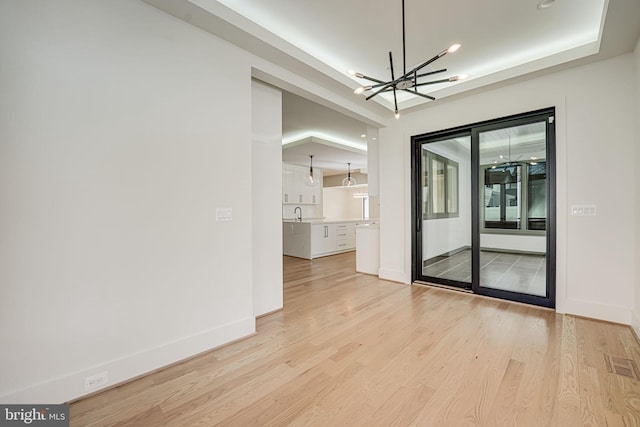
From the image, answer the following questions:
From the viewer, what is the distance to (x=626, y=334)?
256 cm

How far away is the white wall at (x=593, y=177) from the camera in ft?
9.09

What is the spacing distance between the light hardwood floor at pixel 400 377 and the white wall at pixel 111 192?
39 centimetres

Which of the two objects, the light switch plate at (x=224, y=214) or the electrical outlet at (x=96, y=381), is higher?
the light switch plate at (x=224, y=214)

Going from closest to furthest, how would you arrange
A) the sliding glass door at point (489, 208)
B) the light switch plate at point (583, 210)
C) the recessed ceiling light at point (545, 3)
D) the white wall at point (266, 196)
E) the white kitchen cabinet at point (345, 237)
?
the recessed ceiling light at point (545, 3) → the light switch plate at point (583, 210) → the white wall at point (266, 196) → the sliding glass door at point (489, 208) → the white kitchen cabinet at point (345, 237)

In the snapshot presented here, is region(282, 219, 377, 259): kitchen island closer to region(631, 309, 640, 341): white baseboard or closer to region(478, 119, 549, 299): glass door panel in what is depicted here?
region(478, 119, 549, 299): glass door panel

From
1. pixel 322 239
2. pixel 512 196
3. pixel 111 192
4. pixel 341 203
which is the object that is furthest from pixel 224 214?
pixel 341 203

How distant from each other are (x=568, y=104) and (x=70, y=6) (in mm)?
4694

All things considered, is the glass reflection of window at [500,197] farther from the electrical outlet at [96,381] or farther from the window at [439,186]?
the electrical outlet at [96,381]

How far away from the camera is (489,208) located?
12.6 feet

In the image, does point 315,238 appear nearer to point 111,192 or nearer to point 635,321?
point 111,192

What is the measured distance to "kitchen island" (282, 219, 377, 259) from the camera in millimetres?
6891

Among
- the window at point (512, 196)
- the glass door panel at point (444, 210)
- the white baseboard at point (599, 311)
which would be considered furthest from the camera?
the glass door panel at point (444, 210)

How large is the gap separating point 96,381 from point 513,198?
4932mm

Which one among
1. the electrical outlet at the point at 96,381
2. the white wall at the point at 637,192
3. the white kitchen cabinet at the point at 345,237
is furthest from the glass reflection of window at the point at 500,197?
the electrical outlet at the point at 96,381
